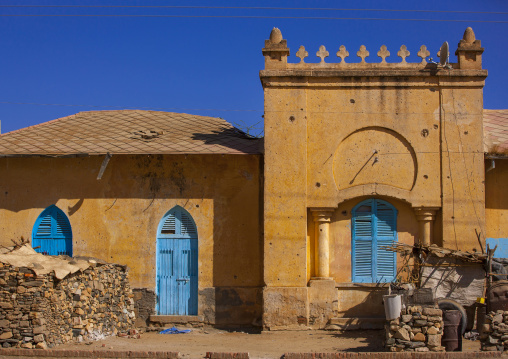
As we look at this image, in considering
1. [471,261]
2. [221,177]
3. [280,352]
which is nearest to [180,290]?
[221,177]

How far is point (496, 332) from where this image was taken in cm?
1140

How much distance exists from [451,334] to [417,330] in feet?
2.31

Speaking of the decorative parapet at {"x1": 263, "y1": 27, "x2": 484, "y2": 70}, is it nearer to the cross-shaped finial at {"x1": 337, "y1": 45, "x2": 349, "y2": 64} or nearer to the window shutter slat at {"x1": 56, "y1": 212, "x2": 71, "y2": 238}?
the cross-shaped finial at {"x1": 337, "y1": 45, "x2": 349, "y2": 64}

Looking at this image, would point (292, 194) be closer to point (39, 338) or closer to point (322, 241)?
point (322, 241)

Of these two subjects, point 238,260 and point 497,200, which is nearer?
point 497,200

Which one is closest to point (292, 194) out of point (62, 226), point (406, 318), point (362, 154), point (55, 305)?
point (362, 154)

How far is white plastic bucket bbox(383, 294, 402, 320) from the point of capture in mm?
11617

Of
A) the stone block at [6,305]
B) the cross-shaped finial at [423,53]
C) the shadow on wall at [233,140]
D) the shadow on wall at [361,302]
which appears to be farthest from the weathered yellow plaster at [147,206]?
the cross-shaped finial at [423,53]

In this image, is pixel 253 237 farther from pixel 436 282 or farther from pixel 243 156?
pixel 436 282

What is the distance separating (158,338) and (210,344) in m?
1.36

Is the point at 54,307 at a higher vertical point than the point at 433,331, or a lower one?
higher

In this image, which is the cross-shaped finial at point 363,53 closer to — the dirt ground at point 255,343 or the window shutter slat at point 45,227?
the dirt ground at point 255,343

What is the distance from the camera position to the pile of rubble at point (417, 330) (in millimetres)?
11305

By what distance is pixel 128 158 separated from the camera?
1530 cm
